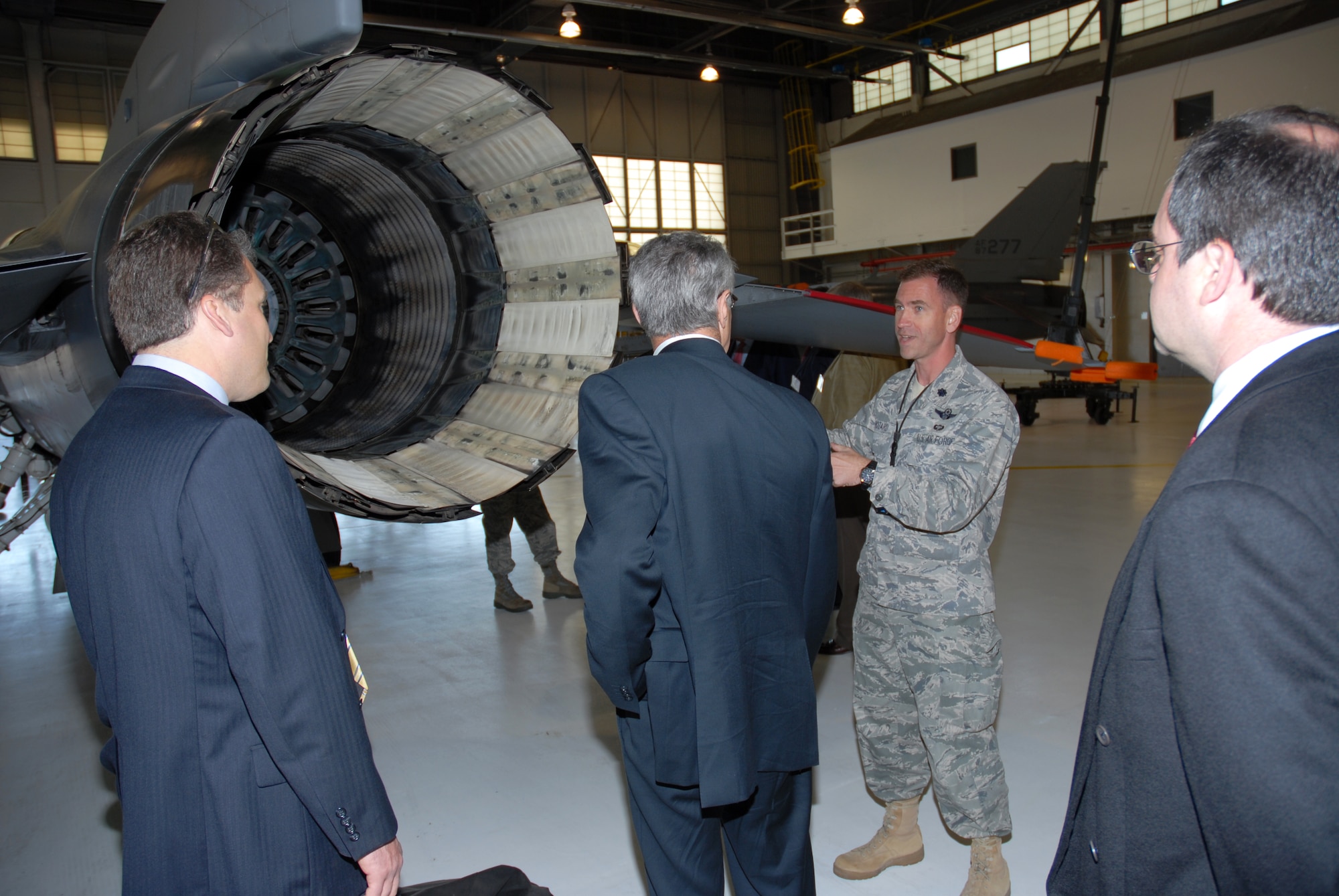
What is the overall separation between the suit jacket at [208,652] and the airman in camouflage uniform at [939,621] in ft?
4.77

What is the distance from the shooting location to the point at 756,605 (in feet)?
6.42

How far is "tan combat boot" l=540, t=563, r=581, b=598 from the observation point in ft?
18.7

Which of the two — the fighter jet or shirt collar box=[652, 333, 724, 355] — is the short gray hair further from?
the fighter jet

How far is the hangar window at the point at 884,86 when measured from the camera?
23.0 metres

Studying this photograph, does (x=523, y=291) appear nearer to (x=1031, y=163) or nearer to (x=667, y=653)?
(x=667, y=653)

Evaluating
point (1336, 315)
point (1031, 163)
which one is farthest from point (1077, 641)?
point (1031, 163)

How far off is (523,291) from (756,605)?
1.51 meters

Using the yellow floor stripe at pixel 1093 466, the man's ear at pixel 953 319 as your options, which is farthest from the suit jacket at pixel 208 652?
the yellow floor stripe at pixel 1093 466

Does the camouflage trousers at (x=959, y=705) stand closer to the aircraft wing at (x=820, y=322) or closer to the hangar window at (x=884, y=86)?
the aircraft wing at (x=820, y=322)

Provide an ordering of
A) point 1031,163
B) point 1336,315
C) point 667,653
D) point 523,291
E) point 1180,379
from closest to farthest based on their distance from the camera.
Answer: point 1336,315 < point 667,653 < point 523,291 < point 1031,163 < point 1180,379

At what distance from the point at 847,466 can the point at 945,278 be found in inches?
31.5

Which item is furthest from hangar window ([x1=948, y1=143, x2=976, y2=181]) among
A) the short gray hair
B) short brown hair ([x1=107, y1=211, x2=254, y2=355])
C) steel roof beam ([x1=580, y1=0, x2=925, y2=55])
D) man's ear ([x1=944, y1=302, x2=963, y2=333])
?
short brown hair ([x1=107, y1=211, x2=254, y2=355])

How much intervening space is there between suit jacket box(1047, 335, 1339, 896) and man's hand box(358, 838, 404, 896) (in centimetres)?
122

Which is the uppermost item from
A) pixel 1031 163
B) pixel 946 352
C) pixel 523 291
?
pixel 1031 163
